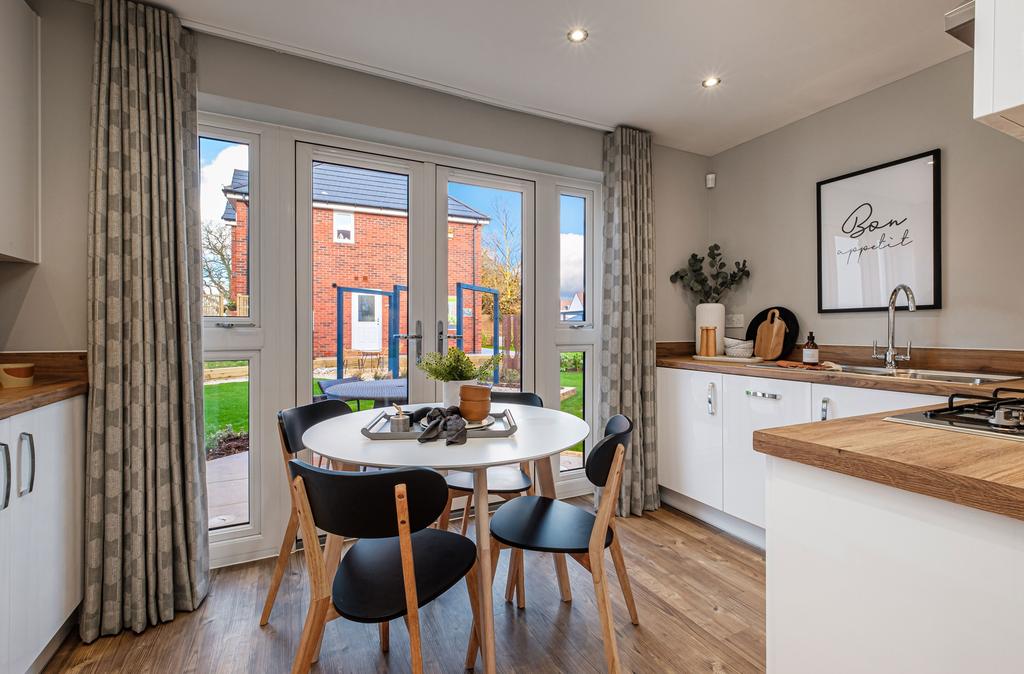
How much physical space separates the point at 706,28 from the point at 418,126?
1465 millimetres

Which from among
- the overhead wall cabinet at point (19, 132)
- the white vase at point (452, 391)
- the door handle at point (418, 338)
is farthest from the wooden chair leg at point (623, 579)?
the overhead wall cabinet at point (19, 132)

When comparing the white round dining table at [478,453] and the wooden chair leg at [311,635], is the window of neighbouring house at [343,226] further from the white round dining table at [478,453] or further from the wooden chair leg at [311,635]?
the wooden chair leg at [311,635]

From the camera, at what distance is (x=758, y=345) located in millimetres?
3168

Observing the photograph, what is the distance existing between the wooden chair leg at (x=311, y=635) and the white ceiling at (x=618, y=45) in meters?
2.17

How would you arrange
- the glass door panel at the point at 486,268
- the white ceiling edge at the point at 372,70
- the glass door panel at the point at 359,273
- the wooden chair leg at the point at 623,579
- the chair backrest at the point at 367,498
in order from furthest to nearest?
the glass door panel at the point at 486,268, the glass door panel at the point at 359,273, the white ceiling edge at the point at 372,70, the wooden chair leg at the point at 623,579, the chair backrest at the point at 367,498

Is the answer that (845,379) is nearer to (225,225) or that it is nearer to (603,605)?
(603,605)

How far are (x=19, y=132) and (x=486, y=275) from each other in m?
2.12

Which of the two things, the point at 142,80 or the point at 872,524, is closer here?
the point at 872,524

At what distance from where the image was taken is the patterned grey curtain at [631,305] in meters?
3.09

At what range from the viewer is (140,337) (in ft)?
6.26

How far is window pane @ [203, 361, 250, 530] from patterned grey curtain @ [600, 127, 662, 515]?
2076mm

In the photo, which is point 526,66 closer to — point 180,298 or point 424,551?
point 180,298

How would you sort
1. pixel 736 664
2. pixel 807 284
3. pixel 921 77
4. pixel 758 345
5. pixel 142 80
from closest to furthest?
pixel 736 664, pixel 142 80, pixel 921 77, pixel 807 284, pixel 758 345

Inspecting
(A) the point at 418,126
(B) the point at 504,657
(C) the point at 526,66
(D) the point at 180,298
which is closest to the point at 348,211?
(A) the point at 418,126
